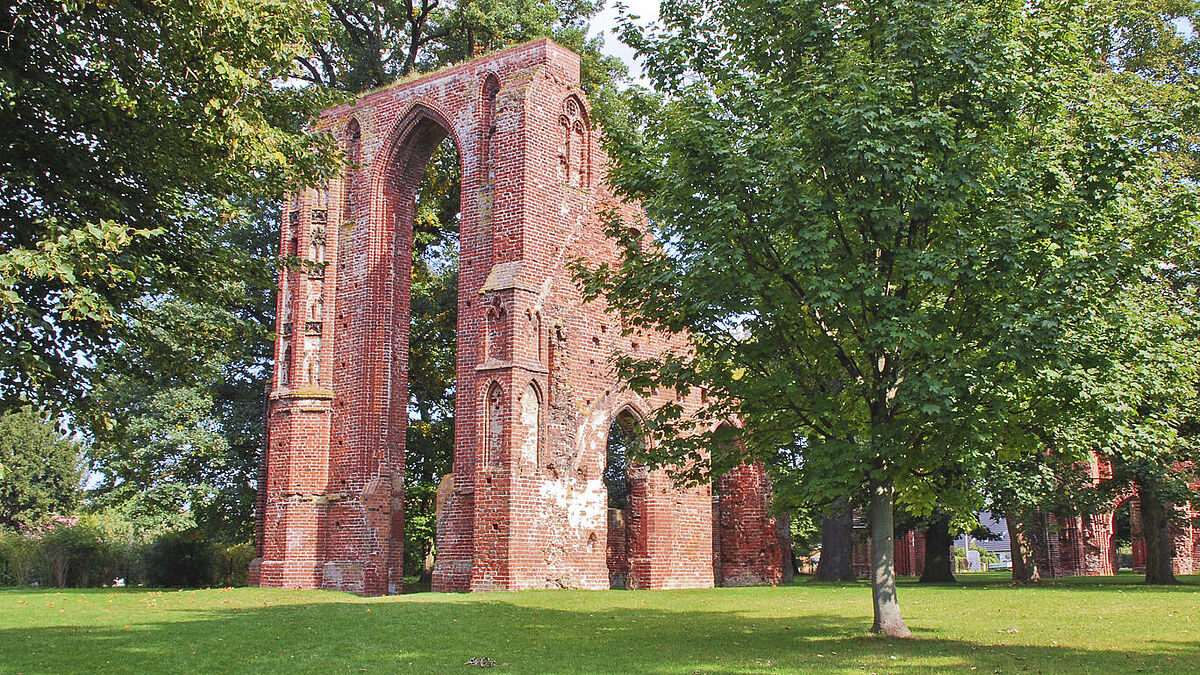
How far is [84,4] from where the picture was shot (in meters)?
9.18

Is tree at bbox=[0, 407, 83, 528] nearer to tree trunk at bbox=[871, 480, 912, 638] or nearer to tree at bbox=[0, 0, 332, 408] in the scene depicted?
tree at bbox=[0, 0, 332, 408]

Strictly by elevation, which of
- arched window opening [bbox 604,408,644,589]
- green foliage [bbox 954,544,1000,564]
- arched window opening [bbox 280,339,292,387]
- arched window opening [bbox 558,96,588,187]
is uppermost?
arched window opening [bbox 558,96,588,187]

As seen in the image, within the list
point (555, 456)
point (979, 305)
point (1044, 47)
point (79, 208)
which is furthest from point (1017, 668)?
point (555, 456)

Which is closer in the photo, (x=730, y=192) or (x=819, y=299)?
(x=819, y=299)

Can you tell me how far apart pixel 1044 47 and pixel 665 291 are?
4.80m

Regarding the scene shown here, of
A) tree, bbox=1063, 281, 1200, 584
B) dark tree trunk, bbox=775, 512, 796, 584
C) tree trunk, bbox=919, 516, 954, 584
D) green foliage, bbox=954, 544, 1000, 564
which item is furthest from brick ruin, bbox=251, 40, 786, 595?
green foliage, bbox=954, 544, 1000, 564

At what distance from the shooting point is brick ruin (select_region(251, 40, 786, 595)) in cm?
2028

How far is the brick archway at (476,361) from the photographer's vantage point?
2023 cm

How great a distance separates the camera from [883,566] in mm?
11000

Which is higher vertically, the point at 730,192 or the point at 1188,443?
the point at 730,192

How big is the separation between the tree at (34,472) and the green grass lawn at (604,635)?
32.4 m

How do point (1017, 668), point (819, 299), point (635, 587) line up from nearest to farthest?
point (1017, 668), point (819, 299), point (635, 587)

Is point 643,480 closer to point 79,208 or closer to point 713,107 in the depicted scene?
point 713,107

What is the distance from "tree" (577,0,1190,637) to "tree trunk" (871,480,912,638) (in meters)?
0.02
